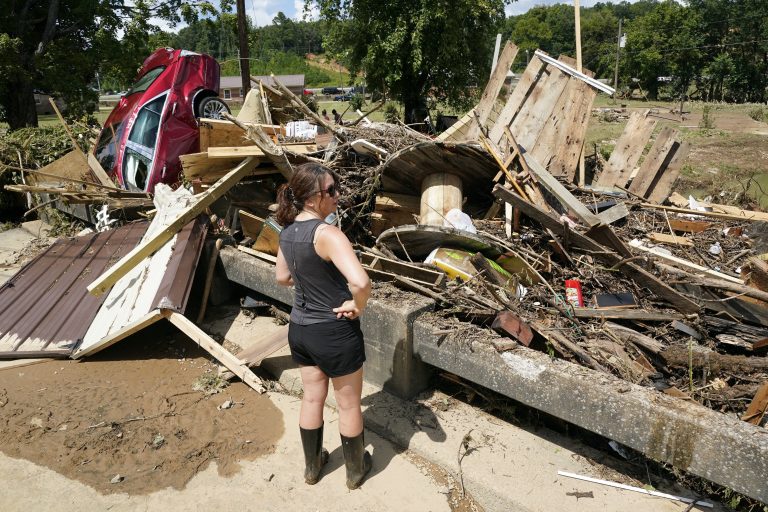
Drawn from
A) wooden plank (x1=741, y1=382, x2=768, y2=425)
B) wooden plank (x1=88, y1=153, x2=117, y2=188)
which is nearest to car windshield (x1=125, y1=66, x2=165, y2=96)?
wooden plank (x1=88, y1=153, x2=117, y2=188)

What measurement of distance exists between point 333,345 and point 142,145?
265 inches

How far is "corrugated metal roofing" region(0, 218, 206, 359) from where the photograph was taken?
4.52 metres

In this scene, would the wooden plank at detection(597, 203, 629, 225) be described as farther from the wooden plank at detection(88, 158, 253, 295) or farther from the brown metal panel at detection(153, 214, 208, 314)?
the brown metal panel at detection(153, 214, 208, 314)

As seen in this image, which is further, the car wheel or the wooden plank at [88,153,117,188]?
the car wheel

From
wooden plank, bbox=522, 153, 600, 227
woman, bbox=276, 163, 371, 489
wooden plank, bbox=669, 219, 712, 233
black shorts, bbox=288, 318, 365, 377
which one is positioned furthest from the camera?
wooden plank, bbox=669, 219, 712, 233

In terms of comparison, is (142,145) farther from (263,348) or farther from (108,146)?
(263,348)

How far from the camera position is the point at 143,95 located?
852cm

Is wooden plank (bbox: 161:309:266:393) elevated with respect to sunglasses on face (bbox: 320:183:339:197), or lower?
lower

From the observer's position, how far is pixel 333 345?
8.93ft

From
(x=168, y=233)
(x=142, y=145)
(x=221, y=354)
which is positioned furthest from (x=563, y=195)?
(x=142, y=145)

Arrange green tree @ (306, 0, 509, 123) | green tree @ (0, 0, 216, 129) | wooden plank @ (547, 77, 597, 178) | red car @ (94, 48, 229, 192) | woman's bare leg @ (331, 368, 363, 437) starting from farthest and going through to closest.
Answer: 1. green tree @ (0, 0, 216, 129)
2. green tree @ (306, 0, 509, 123)
3. red car @ (94, 48, 229, 192)
4. wooden plank @ (547, 77, 597, 178)
5. woman's bare leg @ (331, 368, 363, 437)

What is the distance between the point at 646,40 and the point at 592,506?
6279cm

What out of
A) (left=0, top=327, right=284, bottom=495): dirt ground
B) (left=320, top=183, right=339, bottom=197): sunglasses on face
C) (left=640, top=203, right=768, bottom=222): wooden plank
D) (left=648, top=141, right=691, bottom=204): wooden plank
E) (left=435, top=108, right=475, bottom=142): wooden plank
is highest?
(left=435, top=108, right=475, bottom=142): wooden plank

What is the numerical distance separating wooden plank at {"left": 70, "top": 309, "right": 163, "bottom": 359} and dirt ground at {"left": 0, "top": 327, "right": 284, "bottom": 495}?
0.12 m
